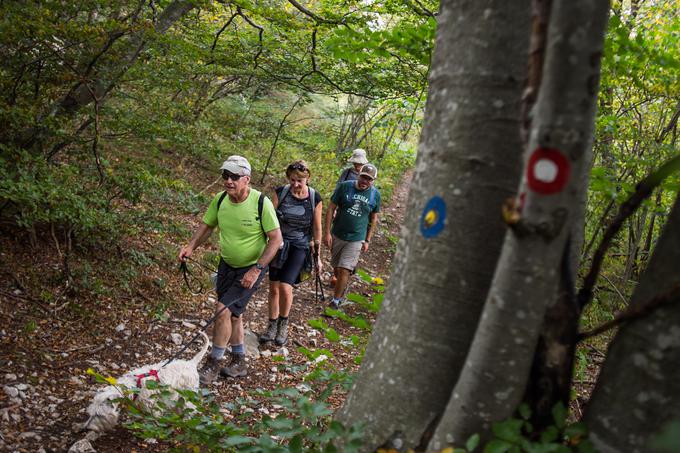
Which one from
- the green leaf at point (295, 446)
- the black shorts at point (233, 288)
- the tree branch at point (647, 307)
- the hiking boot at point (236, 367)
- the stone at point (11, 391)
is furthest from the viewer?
the hiking boot at point (236, 367)

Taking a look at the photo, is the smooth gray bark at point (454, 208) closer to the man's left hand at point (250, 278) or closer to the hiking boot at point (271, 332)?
the man's left hand at point (250, 278)

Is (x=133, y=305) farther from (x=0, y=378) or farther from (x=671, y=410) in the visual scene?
(x=671, y=410)

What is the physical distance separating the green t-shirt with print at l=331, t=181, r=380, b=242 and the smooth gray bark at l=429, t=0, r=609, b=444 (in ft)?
18.4

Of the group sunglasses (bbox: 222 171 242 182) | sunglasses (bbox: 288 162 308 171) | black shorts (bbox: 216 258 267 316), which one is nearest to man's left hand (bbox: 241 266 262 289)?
black shorts (bbox: 216 258 267 316)

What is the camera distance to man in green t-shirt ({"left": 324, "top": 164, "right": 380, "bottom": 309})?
7.25 m

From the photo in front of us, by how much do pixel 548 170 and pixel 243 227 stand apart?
3.86 metres

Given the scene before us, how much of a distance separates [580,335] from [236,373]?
13.7 ft

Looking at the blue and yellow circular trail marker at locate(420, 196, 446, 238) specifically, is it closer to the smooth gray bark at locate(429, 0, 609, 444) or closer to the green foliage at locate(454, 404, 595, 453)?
the smooth gray bark at locate(429, 0, 609, 444)

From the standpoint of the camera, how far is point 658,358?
5.03ft

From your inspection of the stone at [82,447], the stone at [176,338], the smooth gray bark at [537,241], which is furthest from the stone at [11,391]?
the smooth gray bark at [537,241]

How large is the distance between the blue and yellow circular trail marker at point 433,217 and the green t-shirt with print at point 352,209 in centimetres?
539

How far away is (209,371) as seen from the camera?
5.10 m

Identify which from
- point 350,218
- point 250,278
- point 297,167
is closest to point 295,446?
point 250,278

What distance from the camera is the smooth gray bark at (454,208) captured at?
68.1 inches
